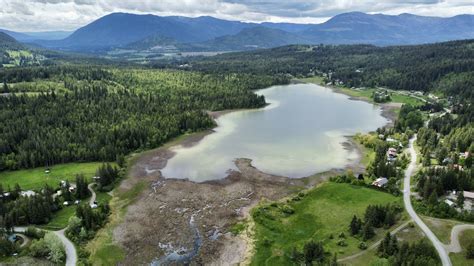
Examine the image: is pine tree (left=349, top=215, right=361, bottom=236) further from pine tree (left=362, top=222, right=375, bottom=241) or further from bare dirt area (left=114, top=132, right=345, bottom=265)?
bare dirt area (left=114, top=132, right=345, bottom=265)

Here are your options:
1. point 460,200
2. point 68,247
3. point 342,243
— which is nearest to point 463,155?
point 460,200

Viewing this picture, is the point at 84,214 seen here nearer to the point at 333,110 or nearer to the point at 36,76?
the point at 333,110

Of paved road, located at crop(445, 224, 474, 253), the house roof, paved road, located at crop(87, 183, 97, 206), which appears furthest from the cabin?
paved road, located at crop(87, 183, 97, 206)

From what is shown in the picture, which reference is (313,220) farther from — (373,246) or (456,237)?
(456,237)

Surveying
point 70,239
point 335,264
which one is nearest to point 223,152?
point 70,239

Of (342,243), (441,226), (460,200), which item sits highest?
(460,200)

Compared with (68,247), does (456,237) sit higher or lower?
higher

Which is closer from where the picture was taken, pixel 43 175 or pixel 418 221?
pixel 418 221
